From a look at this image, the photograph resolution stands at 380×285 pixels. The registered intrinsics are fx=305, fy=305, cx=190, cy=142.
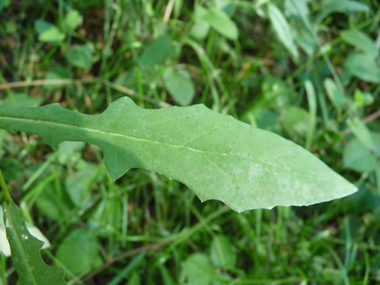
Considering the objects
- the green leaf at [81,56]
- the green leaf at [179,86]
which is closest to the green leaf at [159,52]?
the green leaf at [179,86]

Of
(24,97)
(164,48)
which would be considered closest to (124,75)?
(164,48)

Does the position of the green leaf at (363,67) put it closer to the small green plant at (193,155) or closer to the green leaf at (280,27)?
the green leaf at (280,27)

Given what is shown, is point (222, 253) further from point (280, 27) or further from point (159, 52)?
point (280, 27)

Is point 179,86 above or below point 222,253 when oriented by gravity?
above

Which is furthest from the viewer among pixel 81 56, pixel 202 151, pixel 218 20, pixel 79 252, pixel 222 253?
pixel 81 56

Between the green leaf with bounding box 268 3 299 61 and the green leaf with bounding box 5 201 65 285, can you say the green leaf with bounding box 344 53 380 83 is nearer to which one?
the green leaf with bounding box 268 3 299 61

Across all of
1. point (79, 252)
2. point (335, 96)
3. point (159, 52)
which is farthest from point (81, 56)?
point (335, 96)

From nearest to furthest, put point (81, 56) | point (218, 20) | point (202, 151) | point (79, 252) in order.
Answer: point (202, 151) → point (79, 252) → point (218, 20) → point (81, 56)

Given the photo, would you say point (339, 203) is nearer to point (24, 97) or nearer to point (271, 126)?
point (271, 126)
